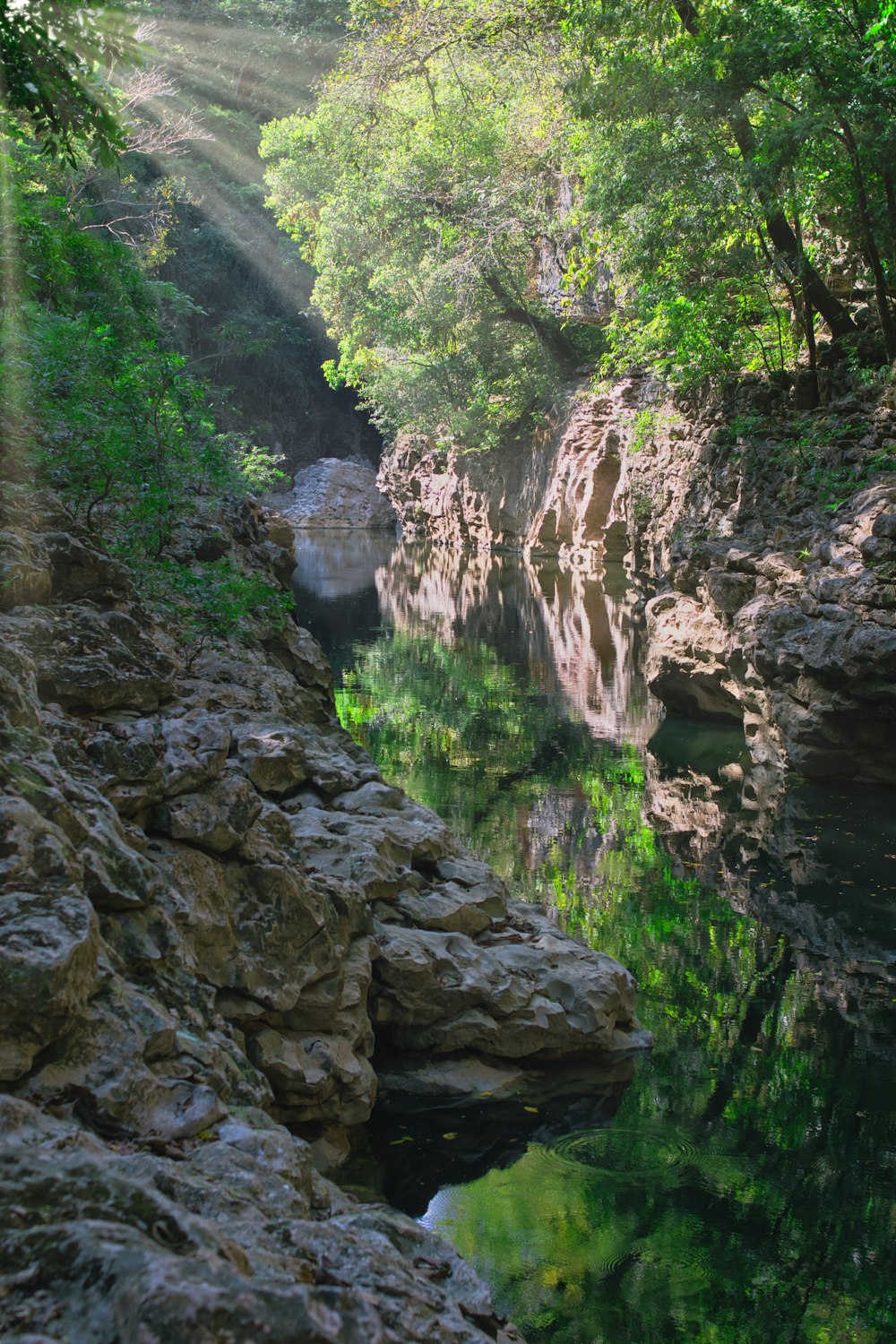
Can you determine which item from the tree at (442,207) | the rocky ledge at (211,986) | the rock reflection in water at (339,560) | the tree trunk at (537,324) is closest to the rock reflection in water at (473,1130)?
the rocky ledge at (211,986)

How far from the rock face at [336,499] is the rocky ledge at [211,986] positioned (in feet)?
137

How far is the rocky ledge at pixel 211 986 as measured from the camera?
2.29m

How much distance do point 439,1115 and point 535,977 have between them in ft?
3.37

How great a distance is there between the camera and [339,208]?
30.5 m

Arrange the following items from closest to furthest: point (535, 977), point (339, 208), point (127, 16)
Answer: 1. point (127, 16)
2. point (535, 977)
3. point (339, 208)

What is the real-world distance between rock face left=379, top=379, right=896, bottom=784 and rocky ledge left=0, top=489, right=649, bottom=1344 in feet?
17.7

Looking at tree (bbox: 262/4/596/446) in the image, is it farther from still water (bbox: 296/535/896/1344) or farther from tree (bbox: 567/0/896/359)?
still water (bbox: 296/535/896/1344)

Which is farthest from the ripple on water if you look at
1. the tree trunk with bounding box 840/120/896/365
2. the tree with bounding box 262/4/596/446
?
the tree with bounding box 262/4/596/446

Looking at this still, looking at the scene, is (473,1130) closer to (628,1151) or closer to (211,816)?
(628,1151)

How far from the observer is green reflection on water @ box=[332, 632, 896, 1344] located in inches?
179

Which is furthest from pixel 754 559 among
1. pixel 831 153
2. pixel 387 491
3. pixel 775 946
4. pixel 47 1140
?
pixel 387 491

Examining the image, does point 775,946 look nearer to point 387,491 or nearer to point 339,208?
point 339,208

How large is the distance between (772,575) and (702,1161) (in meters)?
9.48

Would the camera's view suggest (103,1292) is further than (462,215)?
No
